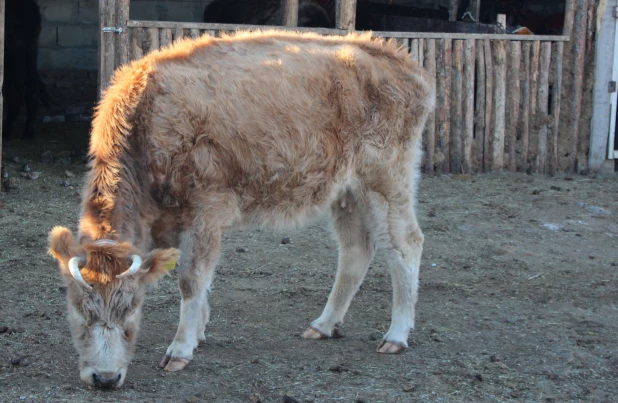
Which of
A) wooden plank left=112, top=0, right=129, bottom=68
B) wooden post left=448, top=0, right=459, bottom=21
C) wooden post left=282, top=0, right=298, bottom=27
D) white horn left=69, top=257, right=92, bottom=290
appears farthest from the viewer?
wooden post left=448, top=0, right=459, bottom=21

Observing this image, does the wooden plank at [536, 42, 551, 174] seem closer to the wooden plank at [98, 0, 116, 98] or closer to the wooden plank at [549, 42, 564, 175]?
the wooden plank at [549, 42, 564, 175]

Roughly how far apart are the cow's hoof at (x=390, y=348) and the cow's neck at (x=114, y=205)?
1.54 meters

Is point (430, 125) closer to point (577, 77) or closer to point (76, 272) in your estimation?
point (577, 77)

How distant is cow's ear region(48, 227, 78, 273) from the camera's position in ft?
13.5

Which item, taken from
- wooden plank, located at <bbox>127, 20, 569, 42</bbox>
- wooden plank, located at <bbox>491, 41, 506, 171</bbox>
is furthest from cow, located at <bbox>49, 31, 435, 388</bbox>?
wooden plank, located at <bbox>491, 41, 506, 171</bbox>

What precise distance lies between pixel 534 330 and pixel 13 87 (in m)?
8.67

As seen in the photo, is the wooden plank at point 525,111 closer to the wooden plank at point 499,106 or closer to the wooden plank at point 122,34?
the wooden plank at point 499,106

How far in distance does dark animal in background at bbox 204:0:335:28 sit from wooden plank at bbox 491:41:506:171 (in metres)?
3.63

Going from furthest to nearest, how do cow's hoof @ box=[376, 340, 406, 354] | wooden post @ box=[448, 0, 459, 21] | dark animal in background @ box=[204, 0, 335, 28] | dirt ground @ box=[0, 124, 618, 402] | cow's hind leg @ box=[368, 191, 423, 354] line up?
dark animal in background @ box=[204, 0, 335, 28], wooden post @ box=[448, 0, 459, 21], cow's hind leg @ box=[368, 191, 423, 354], cow's hoof @ box=[376, 340, 406, 354], dirt ground @ box=[0, 124, 618, 402]

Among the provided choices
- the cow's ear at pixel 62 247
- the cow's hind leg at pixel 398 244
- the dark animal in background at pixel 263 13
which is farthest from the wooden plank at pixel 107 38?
the cow's ear at pixel 62 247

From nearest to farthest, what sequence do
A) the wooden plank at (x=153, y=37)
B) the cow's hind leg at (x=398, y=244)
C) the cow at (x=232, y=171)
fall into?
the cow at (x=232, y=171), the cow's hind leg at (x=398, y=244), the wooden plank at (x=153, y=37)

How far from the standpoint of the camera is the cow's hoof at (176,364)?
15.0 feet

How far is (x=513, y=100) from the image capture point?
10328 millimetres

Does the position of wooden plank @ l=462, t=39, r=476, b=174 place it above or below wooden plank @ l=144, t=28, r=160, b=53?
below
